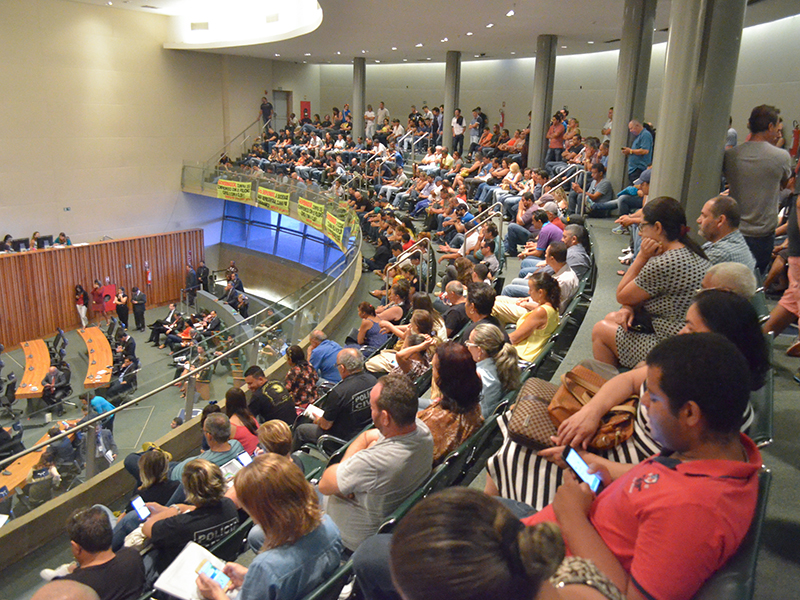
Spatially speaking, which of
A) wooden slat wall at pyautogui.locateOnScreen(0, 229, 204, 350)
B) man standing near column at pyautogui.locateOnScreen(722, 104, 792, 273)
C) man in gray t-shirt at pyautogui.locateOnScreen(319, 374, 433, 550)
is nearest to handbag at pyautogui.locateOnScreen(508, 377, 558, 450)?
man in gray t-shirt at pyautogui.locateOnScreen(319, 374, 433, 550)

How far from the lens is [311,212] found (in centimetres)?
1565

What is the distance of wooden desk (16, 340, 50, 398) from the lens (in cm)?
1224

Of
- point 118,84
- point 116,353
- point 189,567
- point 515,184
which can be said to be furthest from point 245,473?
point 118,84

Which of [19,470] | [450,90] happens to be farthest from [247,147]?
[19,470]

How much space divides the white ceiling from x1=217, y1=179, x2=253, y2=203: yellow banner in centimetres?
444

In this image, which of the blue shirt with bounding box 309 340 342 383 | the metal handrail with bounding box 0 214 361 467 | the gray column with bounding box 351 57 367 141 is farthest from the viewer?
the gray column with bounding box 351 57 367 141

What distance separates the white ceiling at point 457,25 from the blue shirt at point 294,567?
10572 mm

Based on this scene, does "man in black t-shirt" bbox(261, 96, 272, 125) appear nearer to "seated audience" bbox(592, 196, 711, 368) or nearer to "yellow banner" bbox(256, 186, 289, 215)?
"yellow banner" bbox(256, 186, 289, 215)

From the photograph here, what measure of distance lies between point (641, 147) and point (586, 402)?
8.14 meters

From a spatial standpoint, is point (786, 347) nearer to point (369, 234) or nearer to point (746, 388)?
point (746, 388)

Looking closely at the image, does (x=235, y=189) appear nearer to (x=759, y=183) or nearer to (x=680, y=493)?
(x=759, y=183)

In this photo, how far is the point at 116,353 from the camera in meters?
14.8

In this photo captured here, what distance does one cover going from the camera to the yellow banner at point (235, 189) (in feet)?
63.3

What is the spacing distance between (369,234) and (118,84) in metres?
11.9
